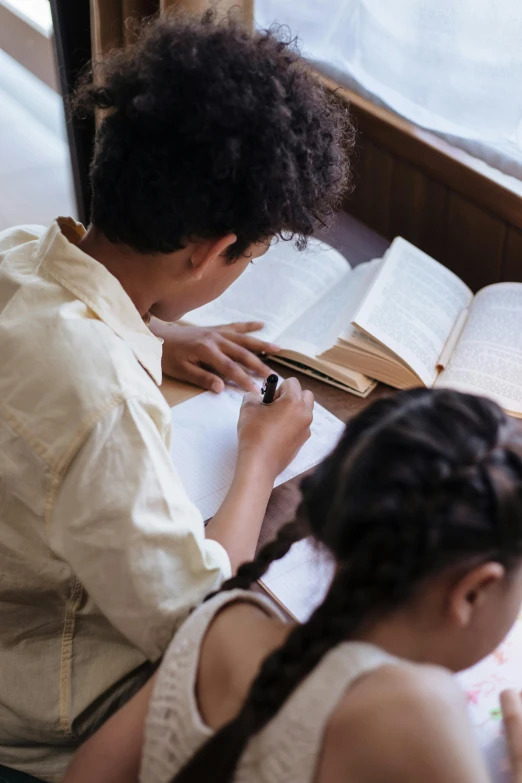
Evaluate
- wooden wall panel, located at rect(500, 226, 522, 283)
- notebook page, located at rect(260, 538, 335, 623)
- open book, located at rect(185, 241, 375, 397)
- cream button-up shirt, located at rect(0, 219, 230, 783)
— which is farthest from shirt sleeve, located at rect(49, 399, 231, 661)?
wooden wall panel, located at rect(500, 226, 522, 283)

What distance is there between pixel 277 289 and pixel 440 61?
49 cm

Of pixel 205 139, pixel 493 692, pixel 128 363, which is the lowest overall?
pixel 493 692

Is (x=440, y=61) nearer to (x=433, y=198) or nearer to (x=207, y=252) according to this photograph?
(x=433, y=198)

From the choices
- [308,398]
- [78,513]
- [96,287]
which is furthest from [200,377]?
[78,513]

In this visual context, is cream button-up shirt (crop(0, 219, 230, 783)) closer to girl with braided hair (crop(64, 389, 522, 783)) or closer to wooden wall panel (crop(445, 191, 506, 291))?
girl with braided hair (crop(64, 389, 522, 783))

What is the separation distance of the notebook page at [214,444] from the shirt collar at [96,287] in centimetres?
17

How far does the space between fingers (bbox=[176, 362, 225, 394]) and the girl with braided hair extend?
46 cm

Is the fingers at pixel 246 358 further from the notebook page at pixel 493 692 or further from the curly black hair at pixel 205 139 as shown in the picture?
the notebook page at pixel 493 692

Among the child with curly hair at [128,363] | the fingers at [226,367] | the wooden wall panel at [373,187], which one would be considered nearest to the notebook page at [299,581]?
the child with curly hair at [128,363]

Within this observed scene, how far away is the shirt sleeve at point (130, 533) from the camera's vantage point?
717mm

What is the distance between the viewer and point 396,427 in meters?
0.60

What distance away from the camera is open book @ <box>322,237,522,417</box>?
1.09 meters

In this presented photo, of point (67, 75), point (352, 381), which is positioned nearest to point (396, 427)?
point (352, 381)

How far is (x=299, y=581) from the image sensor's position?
849 millimetres
